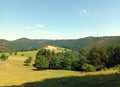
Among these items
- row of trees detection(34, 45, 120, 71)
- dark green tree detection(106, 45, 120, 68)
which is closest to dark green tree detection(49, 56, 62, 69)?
row of trees detection(34, 45, 120, 71)

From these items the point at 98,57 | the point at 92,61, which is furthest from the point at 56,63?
the point at 98,57

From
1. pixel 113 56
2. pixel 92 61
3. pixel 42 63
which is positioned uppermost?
pixel 113 56

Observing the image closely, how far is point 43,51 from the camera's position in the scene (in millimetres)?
161250

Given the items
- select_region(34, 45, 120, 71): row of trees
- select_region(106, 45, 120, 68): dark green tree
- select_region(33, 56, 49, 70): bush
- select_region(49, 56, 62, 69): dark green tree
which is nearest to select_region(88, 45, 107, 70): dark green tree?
select_region(34, 45, 120, 71): row of trees

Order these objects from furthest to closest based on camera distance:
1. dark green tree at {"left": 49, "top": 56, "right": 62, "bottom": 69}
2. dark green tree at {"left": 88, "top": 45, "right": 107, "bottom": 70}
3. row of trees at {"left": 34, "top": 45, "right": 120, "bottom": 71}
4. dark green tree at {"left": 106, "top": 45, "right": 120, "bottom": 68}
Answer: dark green tree at {"left": 49, "top": 56, "right": 62, "bottom": 69}
dark green tree at {"left": 88, "top": 45, "right": 107, "bottom": 70}
row of trees at {"left": 34, "top": 45, "right": 120, "bottom": 71}
dark green tree at {"left": 106, "top": 45, "right": 120, "bottom": 68}

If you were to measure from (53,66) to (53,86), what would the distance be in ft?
377

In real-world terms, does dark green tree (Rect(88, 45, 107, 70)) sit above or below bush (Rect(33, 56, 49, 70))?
above

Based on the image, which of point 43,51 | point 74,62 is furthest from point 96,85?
point 43,51

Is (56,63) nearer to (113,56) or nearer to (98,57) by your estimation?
(98,57)

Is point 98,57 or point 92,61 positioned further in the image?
point 92,61

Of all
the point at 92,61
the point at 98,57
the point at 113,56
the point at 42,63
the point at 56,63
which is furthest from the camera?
the point at 56,63

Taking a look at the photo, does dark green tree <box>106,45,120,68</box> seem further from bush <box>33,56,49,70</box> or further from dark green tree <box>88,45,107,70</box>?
bush <box>33,56,49,70</box>

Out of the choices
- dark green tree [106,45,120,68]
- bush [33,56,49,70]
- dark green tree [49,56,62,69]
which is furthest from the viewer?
dark green tree [49,56,62,69]

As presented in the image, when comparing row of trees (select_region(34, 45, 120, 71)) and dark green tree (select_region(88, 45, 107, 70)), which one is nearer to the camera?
row of trees (select_region(34, 45, 120, 71))
